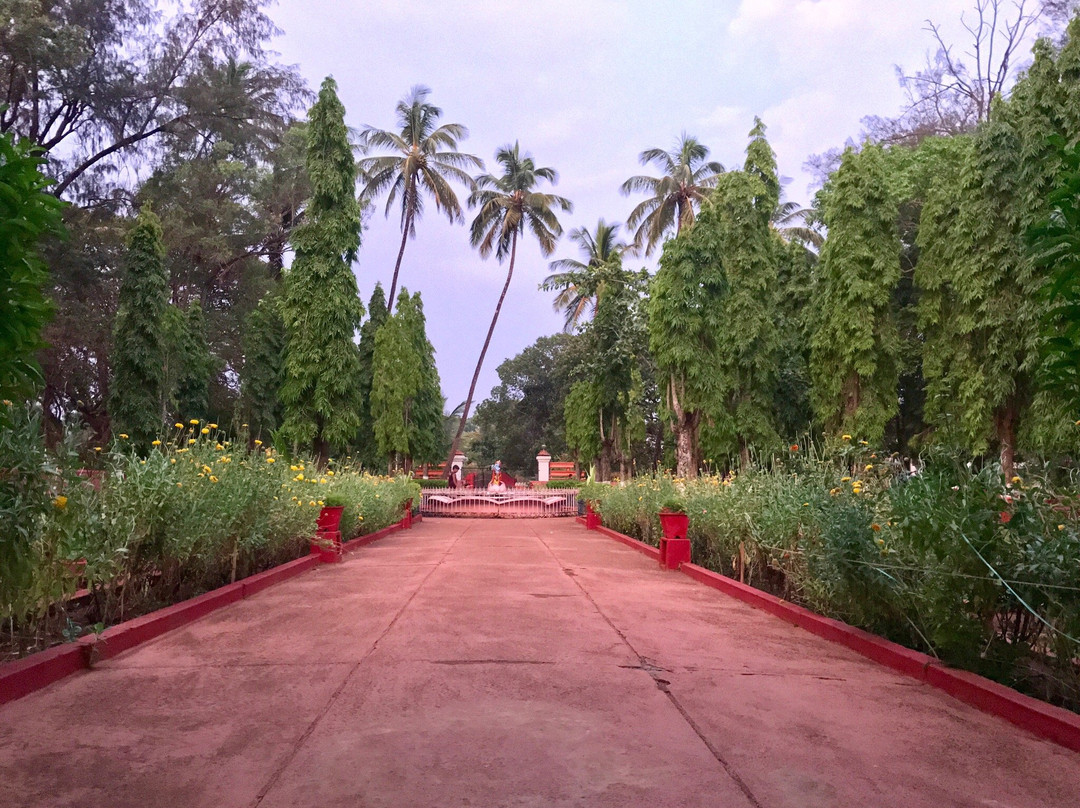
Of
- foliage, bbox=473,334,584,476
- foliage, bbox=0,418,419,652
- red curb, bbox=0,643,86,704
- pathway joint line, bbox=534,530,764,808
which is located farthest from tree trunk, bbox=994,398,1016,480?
foliage, bbox=473,334,584,476

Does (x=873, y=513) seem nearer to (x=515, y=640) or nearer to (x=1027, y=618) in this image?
(x=1027, y=618)

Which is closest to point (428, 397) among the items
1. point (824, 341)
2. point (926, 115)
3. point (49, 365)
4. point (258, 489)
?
point (49, 365)

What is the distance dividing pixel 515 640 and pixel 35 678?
311 centimetres

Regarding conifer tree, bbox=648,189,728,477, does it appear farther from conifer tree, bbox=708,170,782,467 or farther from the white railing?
the white railing

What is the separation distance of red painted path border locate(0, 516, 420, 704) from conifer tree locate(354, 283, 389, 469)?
2813 centimetres

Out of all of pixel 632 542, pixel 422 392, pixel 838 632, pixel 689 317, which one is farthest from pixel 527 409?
pixel 838 632

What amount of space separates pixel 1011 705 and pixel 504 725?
108 inches

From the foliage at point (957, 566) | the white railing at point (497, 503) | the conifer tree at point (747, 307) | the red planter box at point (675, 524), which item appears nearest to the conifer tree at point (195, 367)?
the white railing at point (497, 503)

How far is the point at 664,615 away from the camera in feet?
25.1

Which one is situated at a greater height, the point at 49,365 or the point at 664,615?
the point at 49,365

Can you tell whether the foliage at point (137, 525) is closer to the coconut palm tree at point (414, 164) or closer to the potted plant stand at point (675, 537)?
the potted plant stand at point (675, 537)

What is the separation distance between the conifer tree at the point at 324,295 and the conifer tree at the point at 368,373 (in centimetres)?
1294

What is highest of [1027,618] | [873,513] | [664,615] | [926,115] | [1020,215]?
[926,115]

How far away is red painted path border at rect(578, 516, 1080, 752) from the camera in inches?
160
